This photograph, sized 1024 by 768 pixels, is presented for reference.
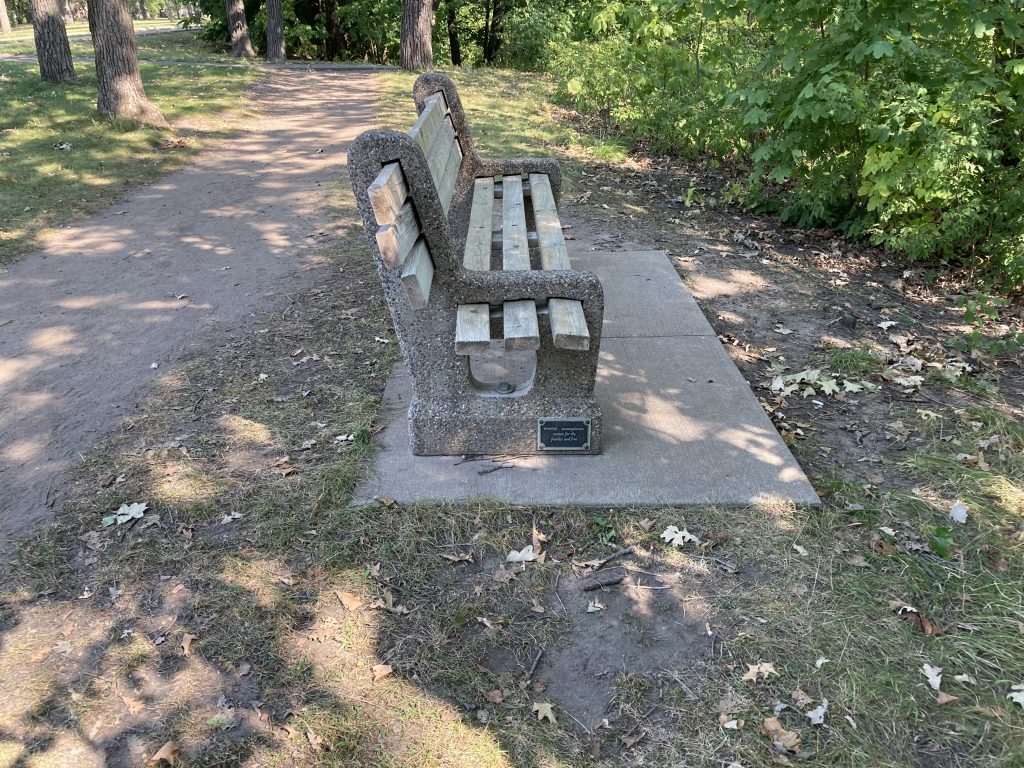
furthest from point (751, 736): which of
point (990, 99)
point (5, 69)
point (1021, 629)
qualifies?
point (5, 69)

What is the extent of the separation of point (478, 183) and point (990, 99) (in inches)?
138

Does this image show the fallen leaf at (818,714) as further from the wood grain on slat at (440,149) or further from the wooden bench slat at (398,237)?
the wood grain on slat at (440,149)

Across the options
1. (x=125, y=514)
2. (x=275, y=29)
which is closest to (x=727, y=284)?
(x=125, y=514)

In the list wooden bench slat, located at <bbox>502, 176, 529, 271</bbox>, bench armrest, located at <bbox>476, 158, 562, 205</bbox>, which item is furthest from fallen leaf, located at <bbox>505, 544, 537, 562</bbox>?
bench armrest, located at <bbox>476, 158, 562, 205</bbox>

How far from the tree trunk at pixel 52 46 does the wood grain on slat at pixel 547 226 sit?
11.2 meters

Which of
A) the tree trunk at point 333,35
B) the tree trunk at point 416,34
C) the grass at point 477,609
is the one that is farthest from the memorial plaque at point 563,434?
the tree trunk at point 333,35

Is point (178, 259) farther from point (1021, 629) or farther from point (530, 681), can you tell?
point (1021, 629)

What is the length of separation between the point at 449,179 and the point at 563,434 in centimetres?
162

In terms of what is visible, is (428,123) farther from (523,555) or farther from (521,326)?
(523,555)

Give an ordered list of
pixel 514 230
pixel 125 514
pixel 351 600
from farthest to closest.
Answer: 1. pixel 514 230
2. pixel 125 514
3. pixel 351 600

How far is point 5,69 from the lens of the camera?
1516cm

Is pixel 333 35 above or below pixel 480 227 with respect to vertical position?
above

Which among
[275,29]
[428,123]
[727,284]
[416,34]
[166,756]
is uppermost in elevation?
[275,29]

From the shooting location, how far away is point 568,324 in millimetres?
2957
